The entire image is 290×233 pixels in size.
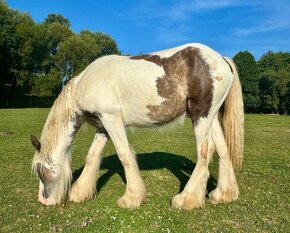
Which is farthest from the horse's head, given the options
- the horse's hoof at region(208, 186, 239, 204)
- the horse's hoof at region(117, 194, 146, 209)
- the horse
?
the horse's hoof at region(208, 186, 239, 204)

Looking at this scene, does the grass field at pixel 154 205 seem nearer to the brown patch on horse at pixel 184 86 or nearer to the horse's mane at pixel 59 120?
the horse's mane at pixel 59 120

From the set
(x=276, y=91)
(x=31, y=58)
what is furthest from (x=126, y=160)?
(x=276, y=91)

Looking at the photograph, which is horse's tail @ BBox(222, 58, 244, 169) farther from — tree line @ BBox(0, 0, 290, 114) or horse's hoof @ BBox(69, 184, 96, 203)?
tree line @ BBox(0, 0, 290, 114)

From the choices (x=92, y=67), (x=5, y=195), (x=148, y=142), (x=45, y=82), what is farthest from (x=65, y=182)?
(x=45, y=82)

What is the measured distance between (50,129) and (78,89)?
990mm

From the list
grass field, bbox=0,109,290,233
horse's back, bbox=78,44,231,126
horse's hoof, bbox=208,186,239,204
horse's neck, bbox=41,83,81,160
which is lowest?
grass field, bbox=0,109,290,233

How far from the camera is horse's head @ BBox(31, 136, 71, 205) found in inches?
280

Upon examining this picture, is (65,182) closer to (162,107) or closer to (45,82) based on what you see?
(162,107)

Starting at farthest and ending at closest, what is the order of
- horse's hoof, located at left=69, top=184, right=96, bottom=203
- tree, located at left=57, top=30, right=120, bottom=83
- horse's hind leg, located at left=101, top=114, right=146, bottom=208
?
tree, located at left=57, top=30, right=120, bottom=83 → horse's hoof, located at left=69, top=184, right=96, bottom=203 → horse's hind leg, located at left=101, top=114, right=146, bottom=208

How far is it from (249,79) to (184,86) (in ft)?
236

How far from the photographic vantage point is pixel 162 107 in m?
6.85

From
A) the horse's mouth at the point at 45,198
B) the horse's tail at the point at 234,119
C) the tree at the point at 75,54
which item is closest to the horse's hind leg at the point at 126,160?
the horse's mouth at the point at 45,198

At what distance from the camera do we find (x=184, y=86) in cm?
677

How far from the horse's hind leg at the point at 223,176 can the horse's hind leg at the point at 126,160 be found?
5.09 ft
